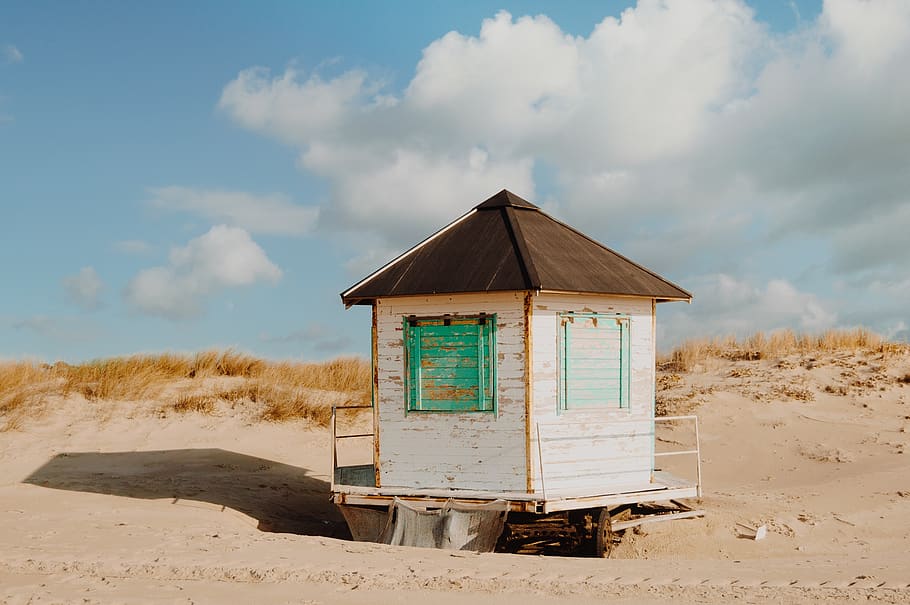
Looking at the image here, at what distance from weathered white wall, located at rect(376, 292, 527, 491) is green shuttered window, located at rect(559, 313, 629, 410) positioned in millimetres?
766

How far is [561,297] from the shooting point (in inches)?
496

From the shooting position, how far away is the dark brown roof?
12.4 metres

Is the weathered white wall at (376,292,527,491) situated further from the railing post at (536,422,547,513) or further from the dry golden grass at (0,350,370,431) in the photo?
the dry golden grass at (0,350,370,431)

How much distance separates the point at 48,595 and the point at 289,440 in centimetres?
1429

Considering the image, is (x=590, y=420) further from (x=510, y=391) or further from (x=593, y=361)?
(x=510, y=391)

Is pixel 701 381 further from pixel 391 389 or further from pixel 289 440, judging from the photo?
pixel 391 389

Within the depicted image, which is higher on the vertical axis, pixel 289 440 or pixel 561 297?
pixel 561 297

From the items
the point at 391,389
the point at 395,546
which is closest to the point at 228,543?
the point at 395,546

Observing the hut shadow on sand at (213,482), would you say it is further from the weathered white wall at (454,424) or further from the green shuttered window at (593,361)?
the green shuttered window at (593,361)

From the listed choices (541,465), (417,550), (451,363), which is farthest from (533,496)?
(451,363)

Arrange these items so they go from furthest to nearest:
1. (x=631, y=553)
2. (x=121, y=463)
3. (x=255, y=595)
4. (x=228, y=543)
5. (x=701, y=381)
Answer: (x=701, y=381) < (x=121, y=463) < (x=631, y=553) < (x=228, y=543) < (x=255, y=595)

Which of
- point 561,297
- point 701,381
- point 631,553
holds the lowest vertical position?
point 631,553

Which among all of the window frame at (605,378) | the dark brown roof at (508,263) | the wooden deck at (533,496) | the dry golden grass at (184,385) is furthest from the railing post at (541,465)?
the dry golden grass at (184,385)

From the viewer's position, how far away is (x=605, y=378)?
13.0 meters
